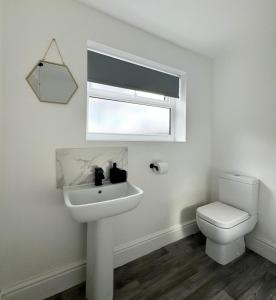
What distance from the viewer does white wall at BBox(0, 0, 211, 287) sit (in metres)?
1.18

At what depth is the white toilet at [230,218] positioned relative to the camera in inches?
62.3

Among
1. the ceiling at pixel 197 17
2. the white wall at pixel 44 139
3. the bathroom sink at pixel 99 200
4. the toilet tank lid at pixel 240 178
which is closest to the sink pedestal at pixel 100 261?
the bathroom sink at pixel 99 200

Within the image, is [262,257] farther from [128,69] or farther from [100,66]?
[100,66]

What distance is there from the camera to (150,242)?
1.83 metres

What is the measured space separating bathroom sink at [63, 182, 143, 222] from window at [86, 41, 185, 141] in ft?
1.62

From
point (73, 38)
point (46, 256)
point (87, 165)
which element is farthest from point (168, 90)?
point (46, 256)

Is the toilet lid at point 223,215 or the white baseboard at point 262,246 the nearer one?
the toilet lid at point 223,215

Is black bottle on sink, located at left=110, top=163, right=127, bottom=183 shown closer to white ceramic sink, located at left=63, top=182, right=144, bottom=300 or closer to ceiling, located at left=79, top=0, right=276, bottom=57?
white ceramic sink, located at left=63, top=182, right=144, bottom=300

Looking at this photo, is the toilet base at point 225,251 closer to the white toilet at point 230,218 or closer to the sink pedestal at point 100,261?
the white toilet at point 230,218

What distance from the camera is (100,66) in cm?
156

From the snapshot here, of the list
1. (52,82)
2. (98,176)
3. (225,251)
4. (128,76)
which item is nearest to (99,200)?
(98,176)

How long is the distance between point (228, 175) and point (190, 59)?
1.44 m

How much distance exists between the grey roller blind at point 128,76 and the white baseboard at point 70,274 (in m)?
1.56

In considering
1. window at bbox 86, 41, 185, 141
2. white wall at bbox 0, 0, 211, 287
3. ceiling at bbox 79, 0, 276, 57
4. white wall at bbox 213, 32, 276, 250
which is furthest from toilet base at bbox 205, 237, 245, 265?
ceiling at bbox 79, 0, 276, 57
